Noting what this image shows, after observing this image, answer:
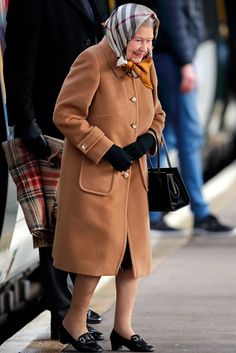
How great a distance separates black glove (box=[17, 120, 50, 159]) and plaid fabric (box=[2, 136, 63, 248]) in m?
0.04

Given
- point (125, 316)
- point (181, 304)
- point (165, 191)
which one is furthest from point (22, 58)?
point (181, 304)

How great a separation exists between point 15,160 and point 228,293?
1894 millimetres

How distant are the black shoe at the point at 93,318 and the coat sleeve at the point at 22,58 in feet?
3.53

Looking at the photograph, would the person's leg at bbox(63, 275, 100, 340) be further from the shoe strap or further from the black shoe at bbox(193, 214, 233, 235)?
the black shoe at bbox(193, 214, 233, 235)

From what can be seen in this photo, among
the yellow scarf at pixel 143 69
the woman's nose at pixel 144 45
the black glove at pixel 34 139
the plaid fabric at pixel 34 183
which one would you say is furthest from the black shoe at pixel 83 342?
the woman's nose at pixel 144 45

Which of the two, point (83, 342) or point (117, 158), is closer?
point (117, 158)

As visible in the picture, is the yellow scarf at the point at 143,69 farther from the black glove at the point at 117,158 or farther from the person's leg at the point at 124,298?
the person's leg at the point at 124,298

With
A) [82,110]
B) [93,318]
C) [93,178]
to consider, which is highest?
[82,110]

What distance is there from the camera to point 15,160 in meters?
5.55

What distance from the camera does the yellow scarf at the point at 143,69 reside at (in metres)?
5.21

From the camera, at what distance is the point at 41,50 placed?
5645 millimetres

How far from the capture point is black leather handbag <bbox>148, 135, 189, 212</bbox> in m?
5.36

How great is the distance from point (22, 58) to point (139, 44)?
0.59m

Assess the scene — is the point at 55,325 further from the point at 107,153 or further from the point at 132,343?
the point at 107,153
